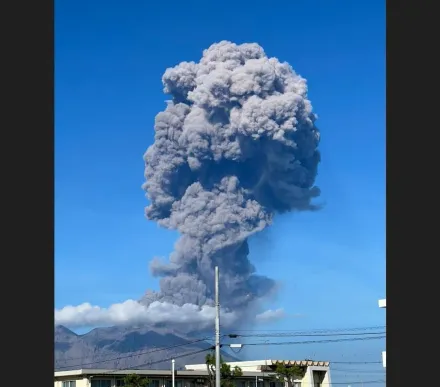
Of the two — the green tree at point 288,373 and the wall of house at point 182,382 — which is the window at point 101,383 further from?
the green tree at point 288,373

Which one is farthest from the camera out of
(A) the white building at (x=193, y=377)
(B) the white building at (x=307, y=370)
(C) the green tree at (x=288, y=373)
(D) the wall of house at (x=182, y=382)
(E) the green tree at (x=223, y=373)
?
(B) the white building at (x=307, y=370)

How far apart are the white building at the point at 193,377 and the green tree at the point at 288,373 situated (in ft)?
1.24

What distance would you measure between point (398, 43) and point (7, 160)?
236cm

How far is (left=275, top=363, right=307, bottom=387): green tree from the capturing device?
51.2 m

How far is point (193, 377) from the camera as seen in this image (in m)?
46.0

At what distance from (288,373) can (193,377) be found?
7.33 metres

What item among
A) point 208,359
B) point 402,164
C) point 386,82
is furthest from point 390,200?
point 208,359

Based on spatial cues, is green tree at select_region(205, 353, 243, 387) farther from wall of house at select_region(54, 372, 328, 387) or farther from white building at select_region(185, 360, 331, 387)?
white building at select_region(185, 360, 331, 387)

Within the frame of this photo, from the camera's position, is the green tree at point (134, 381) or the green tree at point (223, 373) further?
the green tree at point (223, 373)

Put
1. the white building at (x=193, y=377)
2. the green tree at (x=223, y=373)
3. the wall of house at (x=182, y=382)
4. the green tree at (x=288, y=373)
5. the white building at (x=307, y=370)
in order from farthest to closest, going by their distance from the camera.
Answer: the white building at (x=307, y=370) → the green tree at (x=288, y=373) → the green tree at (x=223, y=373) → the white building at (x=193, y=377) → the wall of house at (x=182, y=382)

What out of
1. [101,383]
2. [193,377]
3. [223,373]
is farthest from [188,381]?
[101,383]

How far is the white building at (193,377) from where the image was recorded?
40.8 meters

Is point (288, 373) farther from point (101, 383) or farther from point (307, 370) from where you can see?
point (101, 383)

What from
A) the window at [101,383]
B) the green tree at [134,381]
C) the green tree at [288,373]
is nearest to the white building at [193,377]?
the window at [101,383]
